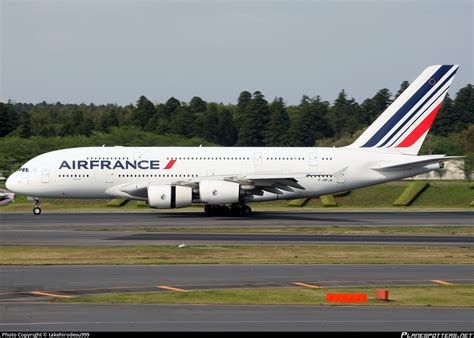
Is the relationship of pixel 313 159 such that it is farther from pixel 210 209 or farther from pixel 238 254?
pixel 238 254

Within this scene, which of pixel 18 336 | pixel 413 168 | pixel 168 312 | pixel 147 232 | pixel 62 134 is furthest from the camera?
pixel 62 134

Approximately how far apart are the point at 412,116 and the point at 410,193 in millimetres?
14372

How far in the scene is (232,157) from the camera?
181 feet

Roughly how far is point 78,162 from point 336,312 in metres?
35.1

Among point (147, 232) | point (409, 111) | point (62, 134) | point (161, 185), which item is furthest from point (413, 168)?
point (62, 134)

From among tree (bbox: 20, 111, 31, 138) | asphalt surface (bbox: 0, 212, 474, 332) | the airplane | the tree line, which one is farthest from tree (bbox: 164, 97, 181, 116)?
asphalt surface (bbox: 0, 212, 474, 332)

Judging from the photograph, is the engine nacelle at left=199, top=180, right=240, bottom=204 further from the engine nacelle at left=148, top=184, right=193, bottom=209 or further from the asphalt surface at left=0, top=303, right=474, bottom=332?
the asphalt surface at left=0, top=303, right=474, bottom=332

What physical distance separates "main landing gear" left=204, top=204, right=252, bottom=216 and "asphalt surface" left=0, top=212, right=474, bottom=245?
671 millimetres

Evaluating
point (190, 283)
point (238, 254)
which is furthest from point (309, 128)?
point (190, 283)

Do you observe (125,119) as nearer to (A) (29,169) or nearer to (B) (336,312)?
(A) (29,169)

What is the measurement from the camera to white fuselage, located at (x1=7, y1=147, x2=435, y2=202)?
53.4 m

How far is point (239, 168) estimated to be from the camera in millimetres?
54938

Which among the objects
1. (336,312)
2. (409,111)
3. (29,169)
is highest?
(409,111)

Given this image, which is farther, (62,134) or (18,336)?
(62,134)
